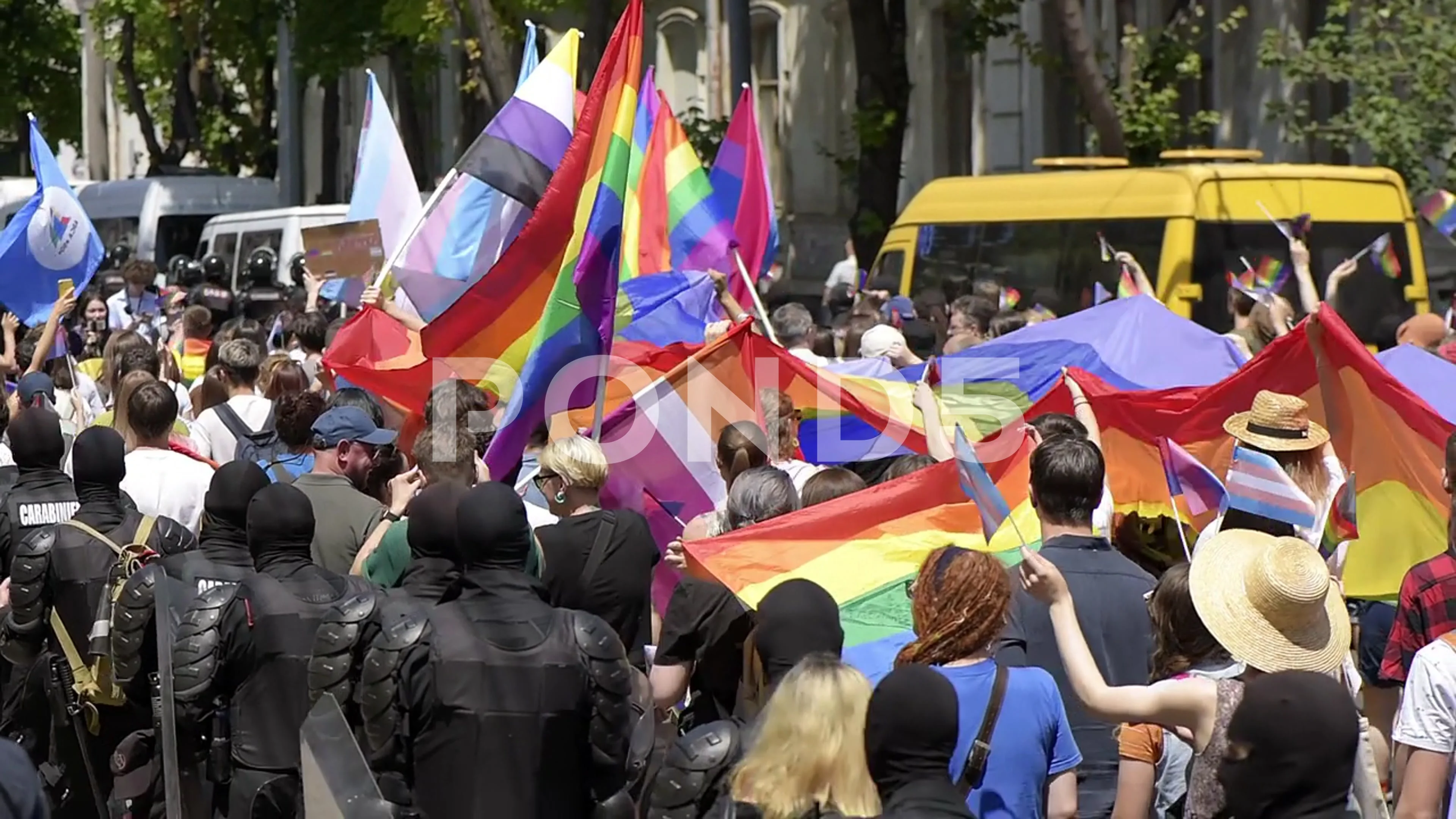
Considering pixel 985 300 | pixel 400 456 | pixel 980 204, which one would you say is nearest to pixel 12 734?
pixel 400 456

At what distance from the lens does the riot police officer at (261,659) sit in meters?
6.04

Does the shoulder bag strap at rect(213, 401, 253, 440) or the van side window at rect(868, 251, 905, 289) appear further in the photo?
the van side window at rect(868, 251, 905, 289)

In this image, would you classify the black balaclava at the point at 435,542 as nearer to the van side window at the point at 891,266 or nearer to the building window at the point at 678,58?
the van side window at the point at 891,266

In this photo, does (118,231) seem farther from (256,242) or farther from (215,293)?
(215,293)

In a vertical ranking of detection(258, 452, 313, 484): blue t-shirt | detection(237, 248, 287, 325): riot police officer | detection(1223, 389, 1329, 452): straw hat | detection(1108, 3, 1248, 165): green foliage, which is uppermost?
detection(1108, 3, 1248, 165): green foliage

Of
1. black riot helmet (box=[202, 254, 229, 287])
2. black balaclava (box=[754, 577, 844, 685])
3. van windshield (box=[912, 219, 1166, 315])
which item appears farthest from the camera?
black riot helmet (box=[202, 254, 229, 287])

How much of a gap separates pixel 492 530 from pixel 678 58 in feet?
84.3

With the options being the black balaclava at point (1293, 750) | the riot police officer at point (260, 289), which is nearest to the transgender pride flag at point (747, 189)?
the riot police officer at point (260, 289)

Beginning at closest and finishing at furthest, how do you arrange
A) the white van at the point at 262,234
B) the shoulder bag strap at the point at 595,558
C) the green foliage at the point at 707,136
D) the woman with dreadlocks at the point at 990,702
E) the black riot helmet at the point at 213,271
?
the woman with dreadlocks at the point at 990,702, the shoulder bag strap at the point at 595,558, the black riot helmet at the point at 213,271, the green foliage at the point at 707,136, the white van at the point at 262,234

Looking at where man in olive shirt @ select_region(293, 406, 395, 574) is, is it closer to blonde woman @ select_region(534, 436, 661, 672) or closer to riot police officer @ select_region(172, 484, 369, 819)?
blonde woman @ select_region(534, 436, 661, 672)

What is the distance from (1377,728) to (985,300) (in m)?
6.26

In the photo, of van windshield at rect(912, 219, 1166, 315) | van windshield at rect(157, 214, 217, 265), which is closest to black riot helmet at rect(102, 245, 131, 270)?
van windshield at rect(157, 214, 217, 265)

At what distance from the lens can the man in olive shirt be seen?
23.4ft

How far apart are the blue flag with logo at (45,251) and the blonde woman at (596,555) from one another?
601 centimetres
